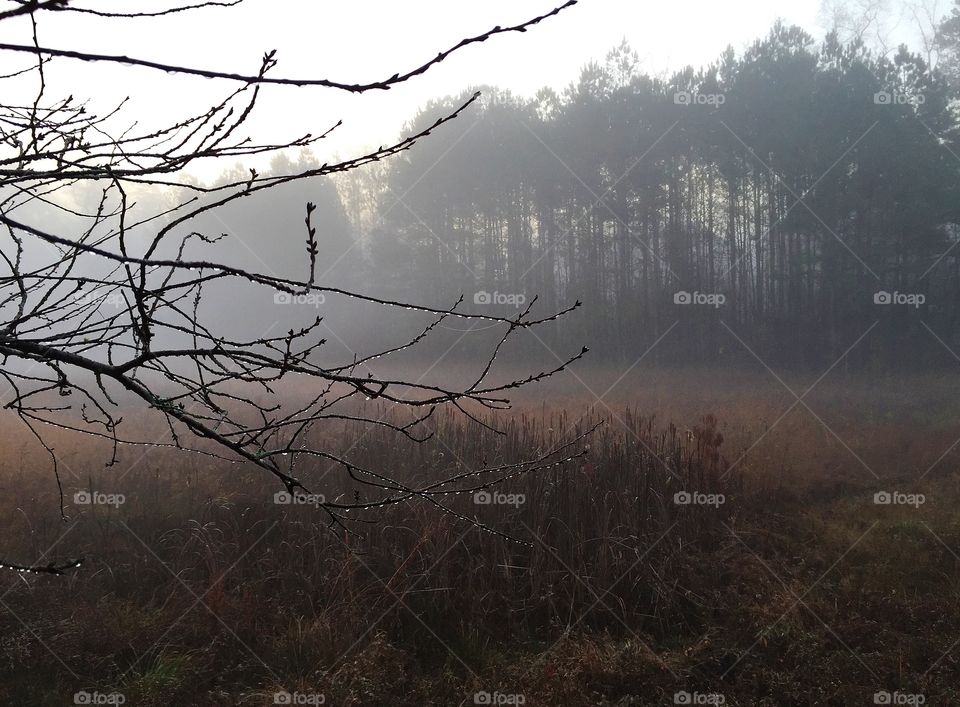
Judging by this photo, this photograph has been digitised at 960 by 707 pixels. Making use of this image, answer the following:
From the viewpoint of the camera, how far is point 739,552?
6.77 meters

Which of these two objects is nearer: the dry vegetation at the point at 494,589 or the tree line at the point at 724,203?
the dry vegetation at the point at 494,589

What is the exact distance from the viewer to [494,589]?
5.77 metres

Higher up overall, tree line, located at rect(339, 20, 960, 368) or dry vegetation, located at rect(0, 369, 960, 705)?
tree line, located at rect(339, 20, 960, 368)

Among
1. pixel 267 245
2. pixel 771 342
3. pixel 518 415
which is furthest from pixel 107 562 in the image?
pixel 267 245

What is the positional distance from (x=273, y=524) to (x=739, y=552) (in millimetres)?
4372

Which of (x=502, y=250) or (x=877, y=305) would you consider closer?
(x=877, y=305)

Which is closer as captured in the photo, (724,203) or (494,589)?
(494,589)

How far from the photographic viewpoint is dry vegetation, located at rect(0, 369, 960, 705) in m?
4.98

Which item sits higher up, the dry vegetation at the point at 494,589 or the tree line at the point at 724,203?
the tree line at the point at 724,203

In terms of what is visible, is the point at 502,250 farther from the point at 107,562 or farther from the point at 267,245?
the point at 107,562

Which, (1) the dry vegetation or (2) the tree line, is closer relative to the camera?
(1) the dry vegetation

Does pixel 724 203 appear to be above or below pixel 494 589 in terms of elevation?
above

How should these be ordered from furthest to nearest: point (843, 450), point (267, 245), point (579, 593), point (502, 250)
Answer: point (267, 245), point (502, 250), point (843, 450), point (579, 593)

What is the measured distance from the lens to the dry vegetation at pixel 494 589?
498 centimetres
